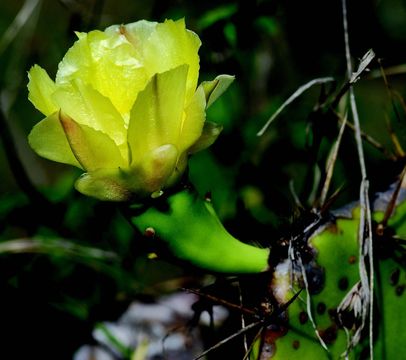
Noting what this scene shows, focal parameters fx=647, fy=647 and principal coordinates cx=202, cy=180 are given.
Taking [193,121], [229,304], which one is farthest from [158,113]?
[229,304]

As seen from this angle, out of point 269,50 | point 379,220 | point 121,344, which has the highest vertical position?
point 379,220

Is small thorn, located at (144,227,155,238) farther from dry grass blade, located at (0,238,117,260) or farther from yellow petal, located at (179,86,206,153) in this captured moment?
dry grass blade, located at (0,238,117,260)

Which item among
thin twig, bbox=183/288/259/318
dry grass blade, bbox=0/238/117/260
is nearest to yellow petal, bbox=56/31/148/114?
thin twig, bbox=183/288/259/318

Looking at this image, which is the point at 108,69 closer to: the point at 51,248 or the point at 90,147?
the point at 90,147

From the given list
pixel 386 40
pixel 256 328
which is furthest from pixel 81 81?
pixel 386 40

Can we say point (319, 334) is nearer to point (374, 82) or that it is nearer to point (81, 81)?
point (81, 81)

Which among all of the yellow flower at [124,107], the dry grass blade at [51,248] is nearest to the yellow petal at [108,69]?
the yellow flower at [124,107]
